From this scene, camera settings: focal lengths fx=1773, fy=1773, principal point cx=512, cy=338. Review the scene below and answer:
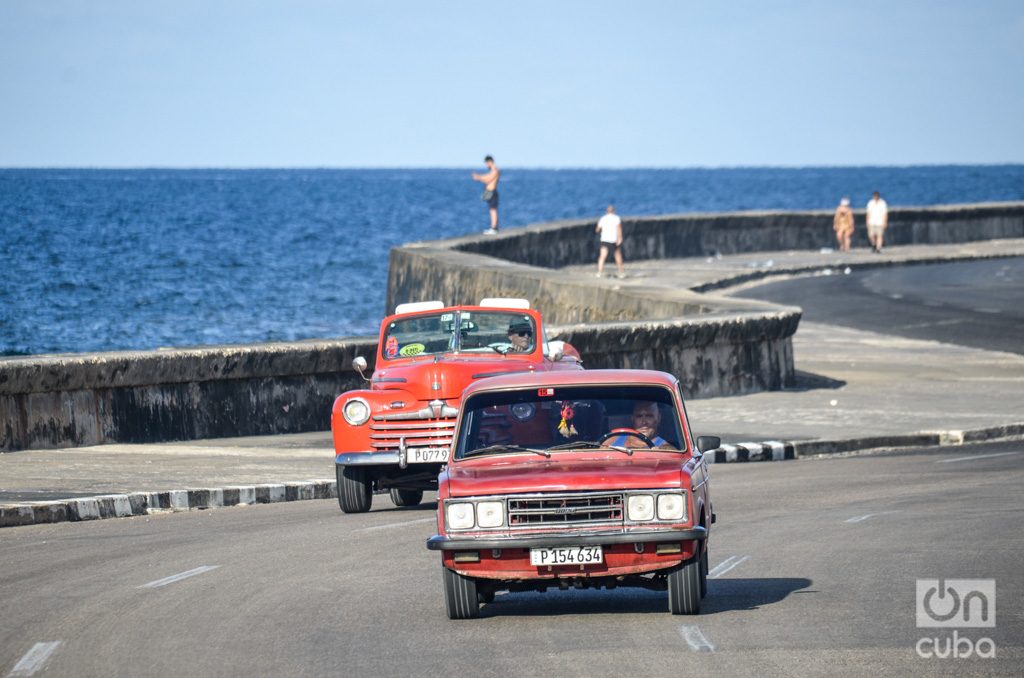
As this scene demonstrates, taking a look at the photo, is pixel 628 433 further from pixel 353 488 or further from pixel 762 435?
pixel 762 435

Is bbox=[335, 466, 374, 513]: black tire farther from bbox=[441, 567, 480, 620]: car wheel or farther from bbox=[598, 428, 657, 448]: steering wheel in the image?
bbox=[441, 567, 480, 620]: car wheel

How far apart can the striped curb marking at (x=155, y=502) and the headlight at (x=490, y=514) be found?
22.5 feet

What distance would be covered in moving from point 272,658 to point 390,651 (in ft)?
1.97

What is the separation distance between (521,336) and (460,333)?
59 cm

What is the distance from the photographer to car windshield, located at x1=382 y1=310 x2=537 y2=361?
1684cm

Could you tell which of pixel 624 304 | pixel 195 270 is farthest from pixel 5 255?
pixel 624 304

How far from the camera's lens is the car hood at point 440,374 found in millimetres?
15453

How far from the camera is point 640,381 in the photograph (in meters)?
10.6

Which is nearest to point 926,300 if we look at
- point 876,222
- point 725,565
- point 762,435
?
point 876,222

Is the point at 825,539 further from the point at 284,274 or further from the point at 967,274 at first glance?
the point at 284,274

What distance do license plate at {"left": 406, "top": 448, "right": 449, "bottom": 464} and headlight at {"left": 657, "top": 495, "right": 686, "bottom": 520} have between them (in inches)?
214

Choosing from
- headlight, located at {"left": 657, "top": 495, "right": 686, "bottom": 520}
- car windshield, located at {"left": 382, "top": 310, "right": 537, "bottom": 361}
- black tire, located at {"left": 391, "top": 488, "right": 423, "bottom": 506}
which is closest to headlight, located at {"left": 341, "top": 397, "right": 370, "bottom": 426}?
black tire, located at {"left": 391, "top": 488, "right": 423, "bottom": 506}

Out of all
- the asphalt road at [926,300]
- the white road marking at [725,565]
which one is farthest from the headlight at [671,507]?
the asphalt road at [926,300]

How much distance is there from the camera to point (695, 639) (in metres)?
9.19
